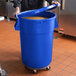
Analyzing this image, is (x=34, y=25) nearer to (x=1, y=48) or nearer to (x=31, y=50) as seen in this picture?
(x=31, y=50)

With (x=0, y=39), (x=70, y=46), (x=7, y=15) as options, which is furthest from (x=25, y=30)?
(x=7, y=15)

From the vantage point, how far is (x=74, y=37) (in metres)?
3.23

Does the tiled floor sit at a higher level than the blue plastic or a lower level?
lower

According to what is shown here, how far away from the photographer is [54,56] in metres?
2.47

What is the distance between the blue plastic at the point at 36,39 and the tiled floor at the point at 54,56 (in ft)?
0.64

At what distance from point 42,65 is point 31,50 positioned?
0.27 m

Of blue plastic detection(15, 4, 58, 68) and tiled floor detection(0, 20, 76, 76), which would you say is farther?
tiled floor detection(0, 20, 76, 76)

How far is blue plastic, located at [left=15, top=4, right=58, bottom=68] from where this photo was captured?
1770 millimetres

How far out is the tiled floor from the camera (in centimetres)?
207

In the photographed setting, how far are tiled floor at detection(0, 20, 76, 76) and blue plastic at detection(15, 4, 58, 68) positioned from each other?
7.6 inches

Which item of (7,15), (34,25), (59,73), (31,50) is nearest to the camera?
(34,25)

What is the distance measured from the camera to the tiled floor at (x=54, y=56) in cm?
207

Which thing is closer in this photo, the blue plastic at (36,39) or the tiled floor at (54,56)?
the blue plastic at (36,39)

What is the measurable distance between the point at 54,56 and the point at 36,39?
2.52 ft
